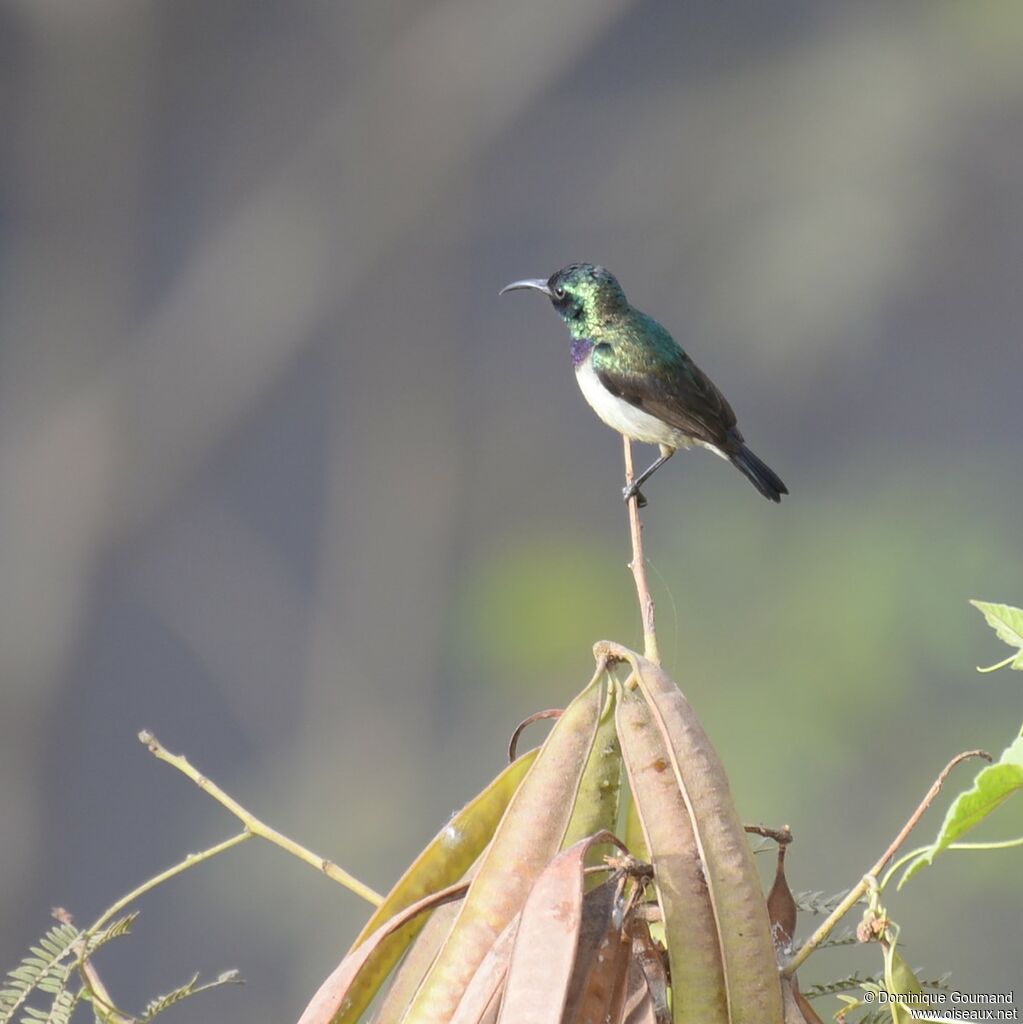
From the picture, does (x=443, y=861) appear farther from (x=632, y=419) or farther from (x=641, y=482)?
(x=632, y=419)

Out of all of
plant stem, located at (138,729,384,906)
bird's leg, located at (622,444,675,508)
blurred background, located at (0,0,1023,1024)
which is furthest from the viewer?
blurred background, located at (0,0,1023,1024)

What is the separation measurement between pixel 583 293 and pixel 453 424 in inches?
176

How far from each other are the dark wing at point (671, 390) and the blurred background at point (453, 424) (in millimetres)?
3427

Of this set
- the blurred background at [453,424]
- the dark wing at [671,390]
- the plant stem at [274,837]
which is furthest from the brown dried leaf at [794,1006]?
the blurred background at [453,424]

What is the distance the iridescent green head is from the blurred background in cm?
350

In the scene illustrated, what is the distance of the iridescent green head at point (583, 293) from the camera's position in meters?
2.82

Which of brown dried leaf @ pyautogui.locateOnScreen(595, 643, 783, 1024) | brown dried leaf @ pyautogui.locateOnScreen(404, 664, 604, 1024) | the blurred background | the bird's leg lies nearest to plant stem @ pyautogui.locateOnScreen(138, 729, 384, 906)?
brown dried leaf @ pyautogui.locateOnScreen(404, 664, 604, 1024)

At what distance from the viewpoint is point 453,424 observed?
24.2 feet

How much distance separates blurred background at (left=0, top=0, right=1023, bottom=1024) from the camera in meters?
6.57

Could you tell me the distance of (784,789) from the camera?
20.2 ft

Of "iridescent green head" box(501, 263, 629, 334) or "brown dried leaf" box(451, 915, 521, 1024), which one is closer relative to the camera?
"brown dried leaf" box(451, 915, 521, 1024)

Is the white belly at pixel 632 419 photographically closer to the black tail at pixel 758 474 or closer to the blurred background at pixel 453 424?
the black tail at pixel 758 474

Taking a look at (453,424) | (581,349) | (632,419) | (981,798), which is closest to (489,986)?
(981,798)

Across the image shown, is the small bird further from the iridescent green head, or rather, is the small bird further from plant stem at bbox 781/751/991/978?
plant stem at bbox 781/751/991/978
